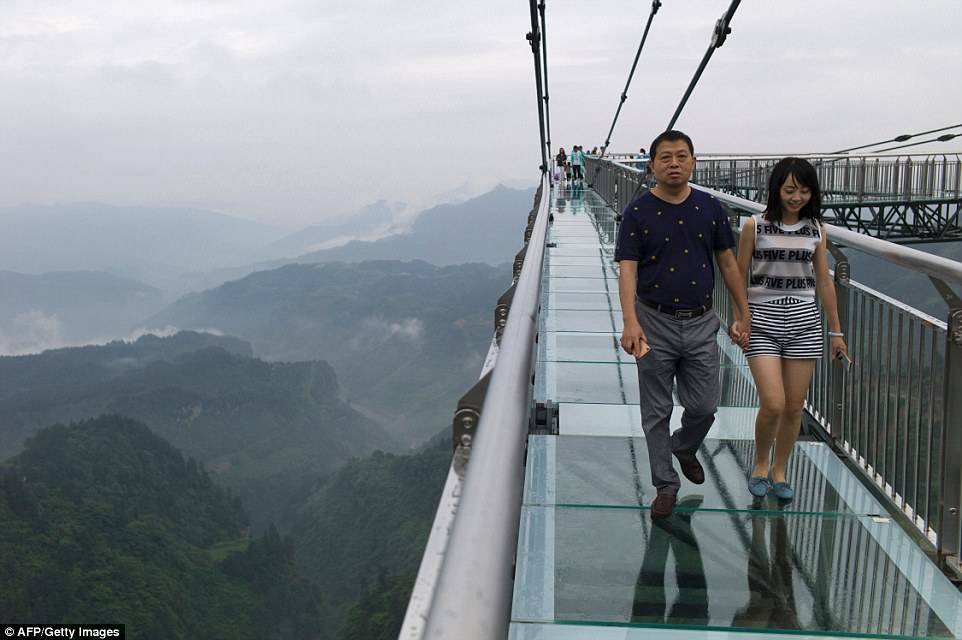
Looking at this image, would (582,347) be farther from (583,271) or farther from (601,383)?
(583,271)

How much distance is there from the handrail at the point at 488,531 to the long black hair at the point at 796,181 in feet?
6.64

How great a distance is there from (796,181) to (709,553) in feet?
4.23

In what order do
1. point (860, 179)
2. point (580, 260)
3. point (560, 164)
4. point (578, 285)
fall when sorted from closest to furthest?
1. point (578, 285)
2. point (580, 260)
3. point (860, 179)
4. point (560, 164)

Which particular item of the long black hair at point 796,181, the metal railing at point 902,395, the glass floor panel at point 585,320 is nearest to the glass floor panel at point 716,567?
the metal railing at point 902,395

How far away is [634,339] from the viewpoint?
3182 millimetres

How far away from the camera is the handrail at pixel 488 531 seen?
893 mm

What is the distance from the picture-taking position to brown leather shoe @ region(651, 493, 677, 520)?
3.29m

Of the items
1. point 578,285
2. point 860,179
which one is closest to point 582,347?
point 578,285

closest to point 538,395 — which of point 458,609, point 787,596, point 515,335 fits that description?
point 787,596

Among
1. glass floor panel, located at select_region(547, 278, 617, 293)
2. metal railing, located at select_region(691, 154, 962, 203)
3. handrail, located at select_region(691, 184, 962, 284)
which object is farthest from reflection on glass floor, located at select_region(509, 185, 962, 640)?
metal railing, located at select_region(691, 154, 962, 203)

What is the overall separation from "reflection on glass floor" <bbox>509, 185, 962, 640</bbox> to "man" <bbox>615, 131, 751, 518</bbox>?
0.26 meters

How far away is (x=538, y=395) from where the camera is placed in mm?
4938

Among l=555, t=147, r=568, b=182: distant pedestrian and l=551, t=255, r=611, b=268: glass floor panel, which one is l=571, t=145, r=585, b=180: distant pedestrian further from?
l=551, t=255, r=611, b=268: glass floor panel

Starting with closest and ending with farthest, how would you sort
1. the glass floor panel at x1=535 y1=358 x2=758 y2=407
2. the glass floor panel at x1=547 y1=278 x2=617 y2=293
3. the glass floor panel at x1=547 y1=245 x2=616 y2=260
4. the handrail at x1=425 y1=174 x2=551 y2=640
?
the handrail at x1=425 y1=174 x2=551 y2=640
the glass floor panel at x1=535 y1=358 x2=758 y2=407
the glass floor panel at x1=547 y1=278 x2=617 y2=293
the glass floor panel at x1=547 y1=245 x2=616 y2=260
